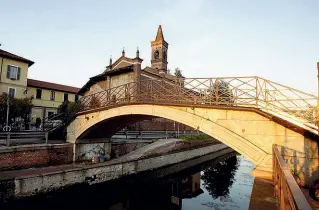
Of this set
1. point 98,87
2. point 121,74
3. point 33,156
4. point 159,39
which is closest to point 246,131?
point 33,156

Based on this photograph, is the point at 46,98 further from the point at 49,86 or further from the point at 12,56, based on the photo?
the point at 12,56

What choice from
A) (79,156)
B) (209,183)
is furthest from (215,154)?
(79,156)

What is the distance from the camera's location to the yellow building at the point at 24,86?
2534cm

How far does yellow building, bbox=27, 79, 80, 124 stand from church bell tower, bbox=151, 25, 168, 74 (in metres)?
17.2

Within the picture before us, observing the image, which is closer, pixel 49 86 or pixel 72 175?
pixel 72 175

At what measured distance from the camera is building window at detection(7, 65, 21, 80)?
25797 mm

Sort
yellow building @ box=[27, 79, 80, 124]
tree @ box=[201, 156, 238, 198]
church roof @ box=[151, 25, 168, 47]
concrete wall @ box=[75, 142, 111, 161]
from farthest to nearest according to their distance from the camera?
church roof @ box=[151, 25, 168, 47]
yellow building @ box=[27, 79, 80, 124]
concrete wall @ box=[75, 142, 111, 161]
tree @ box=[201, 156, 238, 198]

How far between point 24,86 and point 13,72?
2.18 m

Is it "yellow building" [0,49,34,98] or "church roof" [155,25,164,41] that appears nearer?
"yellow building" [0,49,34,98]

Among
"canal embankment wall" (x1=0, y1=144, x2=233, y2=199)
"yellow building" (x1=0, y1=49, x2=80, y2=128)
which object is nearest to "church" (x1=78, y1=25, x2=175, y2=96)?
"yellow building" (x1=0, y1=49, x2=80, y2=128)

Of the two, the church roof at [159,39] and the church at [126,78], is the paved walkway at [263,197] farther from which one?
the church roof at [159,39]

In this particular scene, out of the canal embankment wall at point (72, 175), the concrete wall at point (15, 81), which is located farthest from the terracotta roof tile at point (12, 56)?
the canal embankment wall at point (72, 175)

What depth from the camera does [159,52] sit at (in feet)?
139

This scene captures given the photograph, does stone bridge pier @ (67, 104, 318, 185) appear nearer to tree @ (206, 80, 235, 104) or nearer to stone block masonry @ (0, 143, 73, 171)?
tree @ (206, 80, 235, 104)
